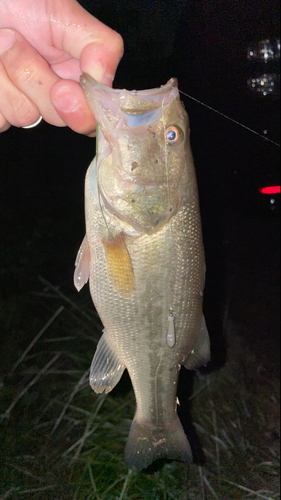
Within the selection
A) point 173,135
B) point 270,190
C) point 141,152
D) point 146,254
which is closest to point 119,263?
point 146,254

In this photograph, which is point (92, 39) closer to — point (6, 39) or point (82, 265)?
point (6, 39)

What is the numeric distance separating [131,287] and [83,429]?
2.02 metres

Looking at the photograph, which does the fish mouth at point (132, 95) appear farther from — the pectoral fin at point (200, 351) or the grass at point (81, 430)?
A: the grass at point (81, 430)

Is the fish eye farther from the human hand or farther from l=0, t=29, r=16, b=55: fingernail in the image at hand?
l=0, t=29, r=16, b=55: fingernail

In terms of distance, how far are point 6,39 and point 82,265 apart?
0.90 metres

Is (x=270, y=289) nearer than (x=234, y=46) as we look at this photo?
No

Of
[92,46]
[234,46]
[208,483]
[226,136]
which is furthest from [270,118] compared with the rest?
[208,483]

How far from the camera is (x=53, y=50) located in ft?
4.23

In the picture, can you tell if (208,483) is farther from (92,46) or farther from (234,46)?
(234,46)

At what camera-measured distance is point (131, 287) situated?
1.32m

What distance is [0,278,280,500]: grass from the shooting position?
6.58 feet

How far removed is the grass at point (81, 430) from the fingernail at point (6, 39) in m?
1.73

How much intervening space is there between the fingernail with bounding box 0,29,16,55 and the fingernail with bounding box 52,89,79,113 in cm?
26

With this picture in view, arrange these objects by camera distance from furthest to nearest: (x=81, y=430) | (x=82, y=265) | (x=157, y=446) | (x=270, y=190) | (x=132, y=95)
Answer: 1. (x=270, y=190)
2. (x=81, y=430)
3. (x=157, y=446)
4. (x=82, y=265)
5. (x=132, y=95)
